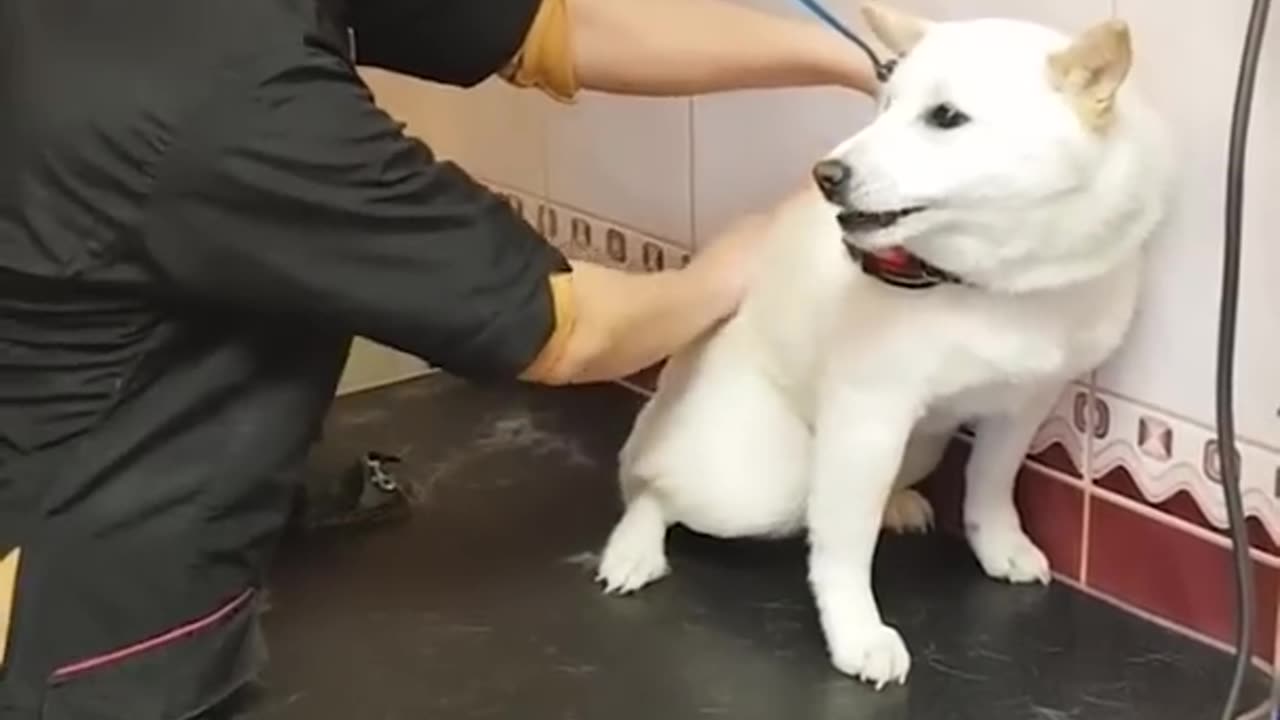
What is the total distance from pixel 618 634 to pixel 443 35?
0.37 metres

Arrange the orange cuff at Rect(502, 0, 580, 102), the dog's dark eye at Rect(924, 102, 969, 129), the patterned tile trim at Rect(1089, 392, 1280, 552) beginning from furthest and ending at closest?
1. the orange cuff at Rect(502, 0, 580, 102)
2. the patterned tile trim at Rect(1089, 392, 1280, 552)
3. the dog's dark eye at Rect(924, 102, 969, 129)

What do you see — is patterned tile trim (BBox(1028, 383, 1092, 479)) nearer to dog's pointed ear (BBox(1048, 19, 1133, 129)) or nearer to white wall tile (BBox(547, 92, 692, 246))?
dog's pointed ear (BBox(1048, 19, 1133, 129))

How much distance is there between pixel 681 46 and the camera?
4.06 feet

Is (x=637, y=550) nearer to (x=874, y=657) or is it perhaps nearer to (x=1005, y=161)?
(x=874, y=657)

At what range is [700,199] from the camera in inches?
58.2

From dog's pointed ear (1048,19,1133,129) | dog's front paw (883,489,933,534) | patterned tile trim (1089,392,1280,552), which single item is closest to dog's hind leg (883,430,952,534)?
dog's front paw (883,489,933,534)

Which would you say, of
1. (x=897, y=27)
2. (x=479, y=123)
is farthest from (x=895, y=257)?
(x=479, y=123)

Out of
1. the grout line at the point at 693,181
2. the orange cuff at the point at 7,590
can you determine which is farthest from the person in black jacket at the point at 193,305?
the grout line at the point at 693,181

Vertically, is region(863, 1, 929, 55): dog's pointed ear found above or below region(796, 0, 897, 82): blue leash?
above

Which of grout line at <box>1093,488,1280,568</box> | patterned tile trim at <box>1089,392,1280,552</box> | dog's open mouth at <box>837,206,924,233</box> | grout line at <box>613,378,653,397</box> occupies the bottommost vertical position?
grout line at <box>613,378,653,397</box>

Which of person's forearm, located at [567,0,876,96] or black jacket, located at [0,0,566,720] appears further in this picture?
person's forearm, located at [567,0,876,96]

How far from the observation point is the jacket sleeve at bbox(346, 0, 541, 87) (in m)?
1.17

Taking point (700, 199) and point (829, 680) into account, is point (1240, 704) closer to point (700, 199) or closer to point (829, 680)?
point (829, 680)

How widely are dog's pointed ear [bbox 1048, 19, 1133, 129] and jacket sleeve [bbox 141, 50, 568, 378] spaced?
0.27m
